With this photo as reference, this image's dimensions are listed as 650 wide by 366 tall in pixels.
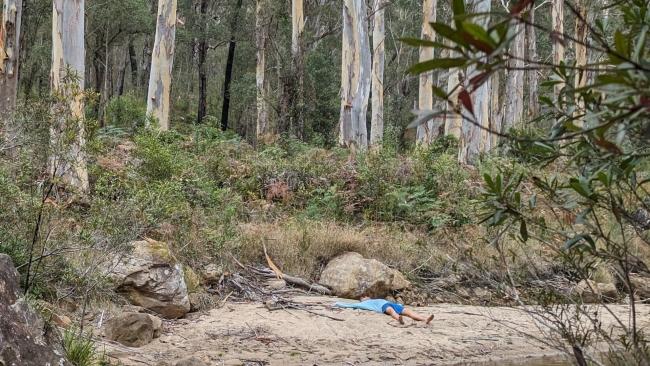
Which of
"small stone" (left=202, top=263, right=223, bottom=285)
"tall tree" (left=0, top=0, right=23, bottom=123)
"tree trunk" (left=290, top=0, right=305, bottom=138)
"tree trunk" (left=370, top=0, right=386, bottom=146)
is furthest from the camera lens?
"tree trunk" (left=370, top=0, right=386, bottom=146)

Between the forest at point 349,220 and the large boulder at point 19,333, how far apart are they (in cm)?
1

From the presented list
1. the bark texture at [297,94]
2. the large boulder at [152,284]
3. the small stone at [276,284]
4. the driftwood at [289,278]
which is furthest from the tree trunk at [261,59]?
the large boulder at [152,284]

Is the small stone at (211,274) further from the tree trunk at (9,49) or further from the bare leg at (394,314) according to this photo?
the tree trunk at (9,49)

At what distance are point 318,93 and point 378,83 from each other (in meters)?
4.74

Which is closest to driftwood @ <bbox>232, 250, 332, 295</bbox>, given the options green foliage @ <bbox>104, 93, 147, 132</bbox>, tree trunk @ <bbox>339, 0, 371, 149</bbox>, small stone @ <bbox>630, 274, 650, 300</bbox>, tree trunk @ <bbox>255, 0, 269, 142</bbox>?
small stone @ <bbox>630, 274, 650, 300</bbox>

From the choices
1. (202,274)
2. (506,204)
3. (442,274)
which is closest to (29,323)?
(506,204)

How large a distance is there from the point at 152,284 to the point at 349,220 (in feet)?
15.2

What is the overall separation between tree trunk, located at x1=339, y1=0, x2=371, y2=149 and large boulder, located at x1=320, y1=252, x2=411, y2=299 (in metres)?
7.53

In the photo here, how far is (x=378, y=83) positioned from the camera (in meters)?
21.2

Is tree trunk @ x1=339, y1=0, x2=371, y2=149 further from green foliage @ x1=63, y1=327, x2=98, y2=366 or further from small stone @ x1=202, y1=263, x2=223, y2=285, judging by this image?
green foliage @ x1=63, y1=327, x2=98, y2=366

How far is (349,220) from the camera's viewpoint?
10.8 meters

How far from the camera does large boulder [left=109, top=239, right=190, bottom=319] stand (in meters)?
6.76

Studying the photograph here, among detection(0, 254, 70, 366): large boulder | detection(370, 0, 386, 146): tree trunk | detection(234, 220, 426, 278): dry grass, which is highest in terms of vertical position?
detection(370, 0, 386, 146): tree trunk

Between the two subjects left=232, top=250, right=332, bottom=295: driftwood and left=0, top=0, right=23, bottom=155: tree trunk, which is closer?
left=232, top=250, right=332, bottom=295: driftwood
